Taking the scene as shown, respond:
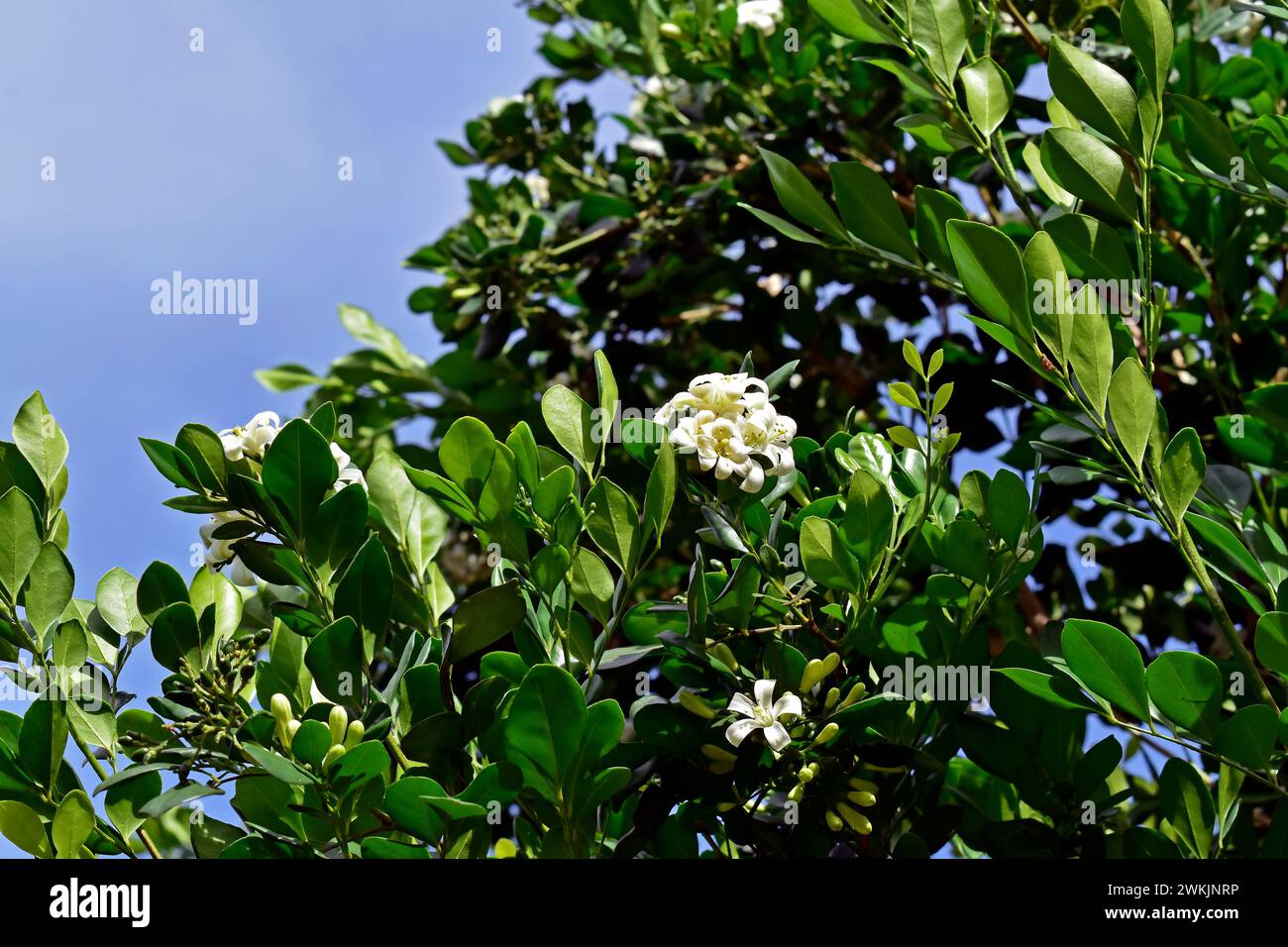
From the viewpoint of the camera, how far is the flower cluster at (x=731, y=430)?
4.21 feet

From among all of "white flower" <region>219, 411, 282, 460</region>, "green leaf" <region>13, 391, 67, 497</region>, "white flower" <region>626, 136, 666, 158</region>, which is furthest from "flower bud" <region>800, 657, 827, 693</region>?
"white flower" <region>626, 136, 666, 158</region>

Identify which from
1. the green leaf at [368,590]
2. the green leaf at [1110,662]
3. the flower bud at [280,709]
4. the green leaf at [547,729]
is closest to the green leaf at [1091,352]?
the green leaf at [1110,662]

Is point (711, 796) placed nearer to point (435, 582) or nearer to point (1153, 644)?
point (435, 582)

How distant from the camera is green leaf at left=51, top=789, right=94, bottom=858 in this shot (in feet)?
3.72

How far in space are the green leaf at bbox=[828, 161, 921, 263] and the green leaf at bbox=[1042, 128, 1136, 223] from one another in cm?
20

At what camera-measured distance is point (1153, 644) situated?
7.59 feet

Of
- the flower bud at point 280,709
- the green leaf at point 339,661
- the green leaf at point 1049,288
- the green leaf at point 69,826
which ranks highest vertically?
the green leaf at point 1049,288

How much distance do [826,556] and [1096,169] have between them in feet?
1.81

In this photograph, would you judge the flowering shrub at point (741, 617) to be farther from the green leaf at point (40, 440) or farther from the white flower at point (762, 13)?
the white flower at point (762, 13)

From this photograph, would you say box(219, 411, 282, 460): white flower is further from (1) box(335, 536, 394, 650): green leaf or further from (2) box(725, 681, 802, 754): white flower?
(2) box(725, 681, 802, 754): white flower

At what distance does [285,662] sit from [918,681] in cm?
73

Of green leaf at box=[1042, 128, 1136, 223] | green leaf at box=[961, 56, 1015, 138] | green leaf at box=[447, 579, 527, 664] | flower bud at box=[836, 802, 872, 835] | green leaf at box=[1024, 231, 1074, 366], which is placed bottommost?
flower bud at box=[836, 802, 872, 835]

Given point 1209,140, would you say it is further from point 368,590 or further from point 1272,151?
point 368,590

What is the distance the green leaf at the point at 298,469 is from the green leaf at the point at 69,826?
1.15 ft
